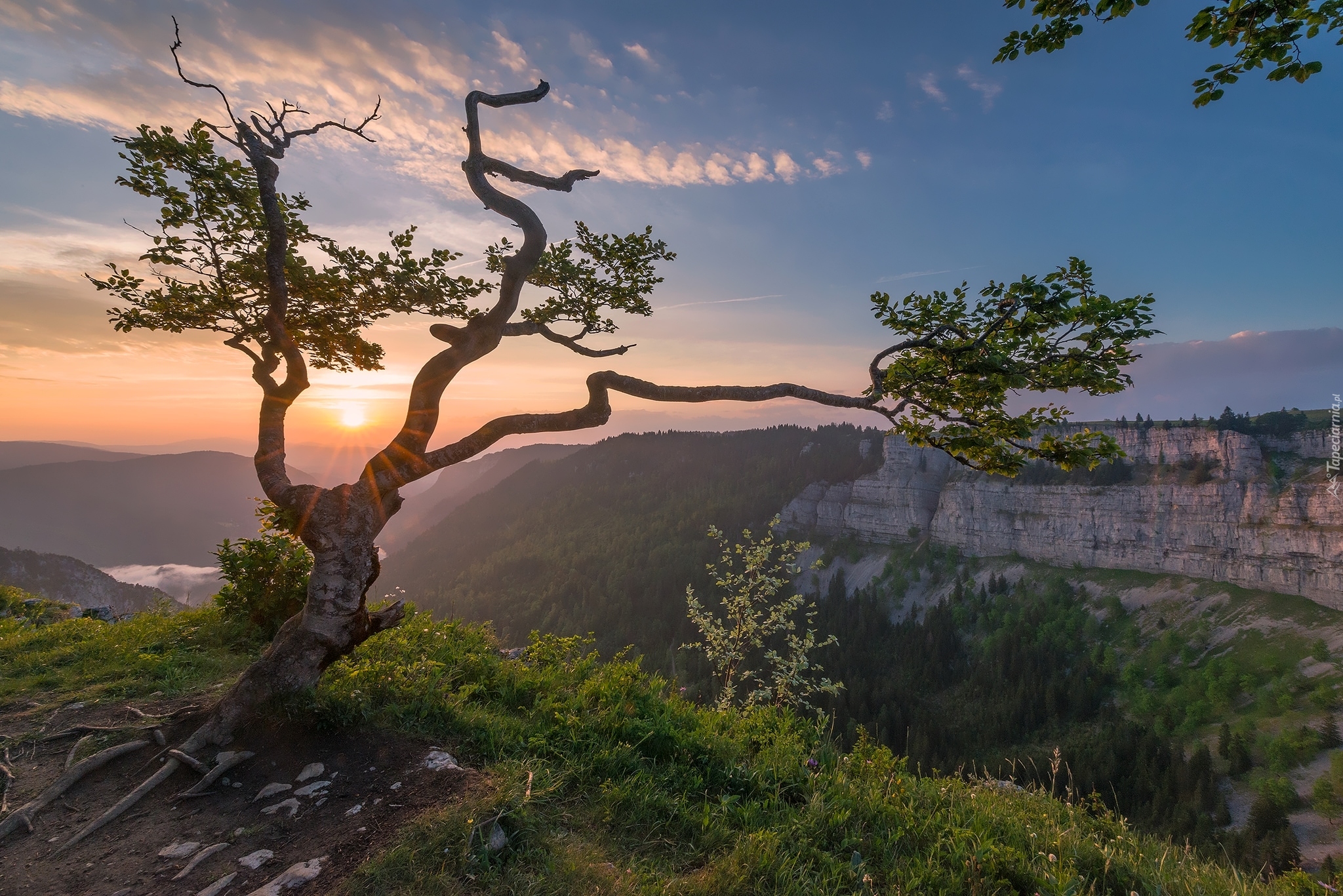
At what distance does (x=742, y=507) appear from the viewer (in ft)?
595

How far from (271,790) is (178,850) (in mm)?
784

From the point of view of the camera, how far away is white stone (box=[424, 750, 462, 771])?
17.7 ft

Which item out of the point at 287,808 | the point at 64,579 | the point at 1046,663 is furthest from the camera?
the point at 1046,663

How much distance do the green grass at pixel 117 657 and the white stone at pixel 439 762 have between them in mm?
5104

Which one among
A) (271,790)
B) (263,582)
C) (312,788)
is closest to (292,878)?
(312,788)

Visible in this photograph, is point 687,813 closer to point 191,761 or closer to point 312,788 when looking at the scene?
point 312,788

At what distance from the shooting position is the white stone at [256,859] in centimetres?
425

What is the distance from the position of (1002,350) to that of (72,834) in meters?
10.3

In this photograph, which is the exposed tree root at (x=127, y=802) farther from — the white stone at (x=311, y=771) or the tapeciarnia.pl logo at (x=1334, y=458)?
the tapeciarnia.pl logo at (x=1334, y=458)

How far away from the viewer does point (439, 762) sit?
547 centimetres

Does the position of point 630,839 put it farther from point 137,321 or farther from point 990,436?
point 137,321

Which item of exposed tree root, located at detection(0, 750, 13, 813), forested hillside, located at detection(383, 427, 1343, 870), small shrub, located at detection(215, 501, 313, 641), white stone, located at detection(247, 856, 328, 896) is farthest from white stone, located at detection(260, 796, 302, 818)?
forested hillside, located at detection(383, 427, 1343, 870)

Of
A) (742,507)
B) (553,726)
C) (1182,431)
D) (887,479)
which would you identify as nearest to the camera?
(553,726)

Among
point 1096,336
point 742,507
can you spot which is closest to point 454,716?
point 1096,336
